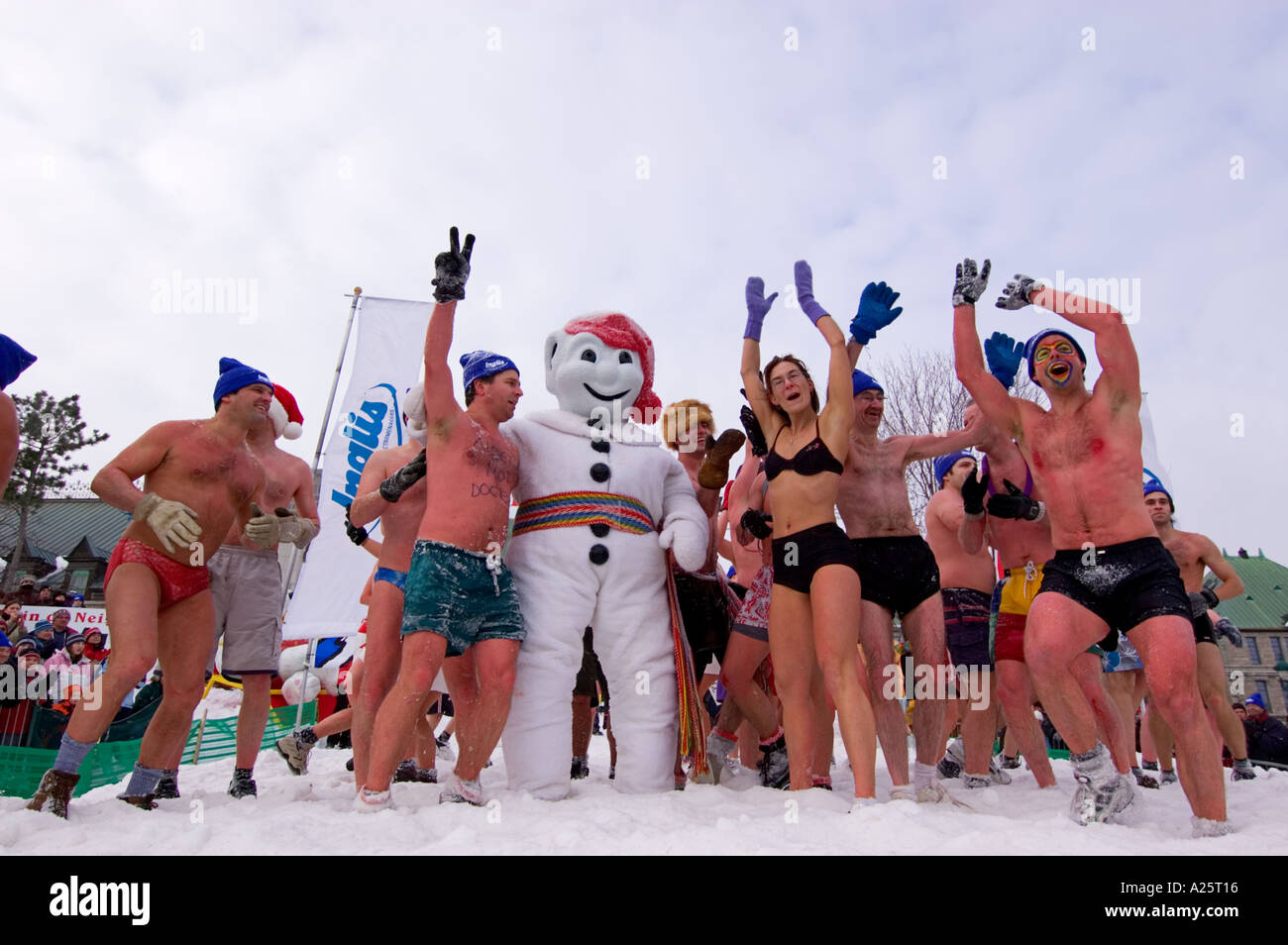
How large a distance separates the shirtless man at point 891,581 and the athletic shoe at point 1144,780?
2174mm

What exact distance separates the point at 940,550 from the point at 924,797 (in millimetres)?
1883

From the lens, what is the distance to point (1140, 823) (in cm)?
328

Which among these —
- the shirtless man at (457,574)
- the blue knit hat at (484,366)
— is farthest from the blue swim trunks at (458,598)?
the blue knit hat at (484,366)

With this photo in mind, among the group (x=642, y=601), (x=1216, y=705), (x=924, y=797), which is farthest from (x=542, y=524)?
(x=1216, y=705)

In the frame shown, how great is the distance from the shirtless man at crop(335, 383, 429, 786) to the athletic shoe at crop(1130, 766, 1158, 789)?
4.65m

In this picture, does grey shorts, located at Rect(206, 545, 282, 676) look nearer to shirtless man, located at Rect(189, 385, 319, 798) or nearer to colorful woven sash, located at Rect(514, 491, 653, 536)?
shirtless man, located at Rect(189, 385, 319, 798)

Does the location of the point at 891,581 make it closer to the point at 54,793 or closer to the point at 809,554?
the point at 809,554

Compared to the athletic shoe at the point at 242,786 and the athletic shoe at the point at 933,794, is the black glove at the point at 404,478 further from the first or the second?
the athletic shoe at the point at 933,794

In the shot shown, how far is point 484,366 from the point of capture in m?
3.93

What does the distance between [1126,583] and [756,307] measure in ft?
6.40

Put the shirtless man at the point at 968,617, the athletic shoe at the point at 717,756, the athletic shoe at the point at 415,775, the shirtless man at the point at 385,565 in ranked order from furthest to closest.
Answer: the athletic shoe at the point at 415,775 < the shirtless man at the point at 968,617 < the athletic shoe at the point at 717,756 < the shirtless man at the point at 385,565

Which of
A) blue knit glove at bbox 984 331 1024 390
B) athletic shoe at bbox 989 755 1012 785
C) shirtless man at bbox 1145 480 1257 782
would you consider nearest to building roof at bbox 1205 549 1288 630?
shirtless man at bbox 1145 480 1257 782

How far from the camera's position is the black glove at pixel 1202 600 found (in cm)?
532
